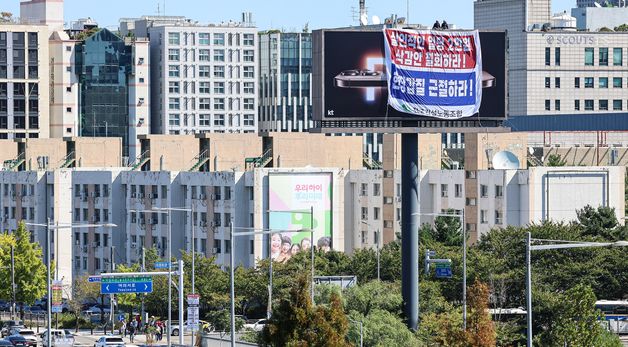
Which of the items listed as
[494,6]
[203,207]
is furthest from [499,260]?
[494,6]

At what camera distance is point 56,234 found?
132000 millimetres

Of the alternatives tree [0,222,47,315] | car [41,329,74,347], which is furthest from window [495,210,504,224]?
car [41,329,74,347]

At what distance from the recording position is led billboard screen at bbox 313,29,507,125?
8725cm

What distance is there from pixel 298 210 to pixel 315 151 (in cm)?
1352

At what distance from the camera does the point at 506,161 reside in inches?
4675

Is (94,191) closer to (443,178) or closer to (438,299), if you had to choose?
(443,178)

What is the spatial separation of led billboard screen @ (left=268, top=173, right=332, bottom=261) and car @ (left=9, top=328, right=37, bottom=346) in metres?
21.6

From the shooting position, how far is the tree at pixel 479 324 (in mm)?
64062

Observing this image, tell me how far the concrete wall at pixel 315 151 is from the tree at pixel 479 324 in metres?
67.4

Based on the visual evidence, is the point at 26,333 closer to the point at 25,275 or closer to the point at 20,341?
the point at 20,341

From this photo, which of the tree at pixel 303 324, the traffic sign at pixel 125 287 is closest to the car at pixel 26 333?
the traffic sign at pixel 125 287

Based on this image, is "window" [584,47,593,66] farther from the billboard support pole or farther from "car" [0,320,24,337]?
the billboard support pole

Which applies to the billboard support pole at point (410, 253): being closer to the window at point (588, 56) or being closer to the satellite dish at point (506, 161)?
the satellite dish at point (506, 161)

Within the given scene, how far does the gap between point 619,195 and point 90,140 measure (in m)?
50.7
